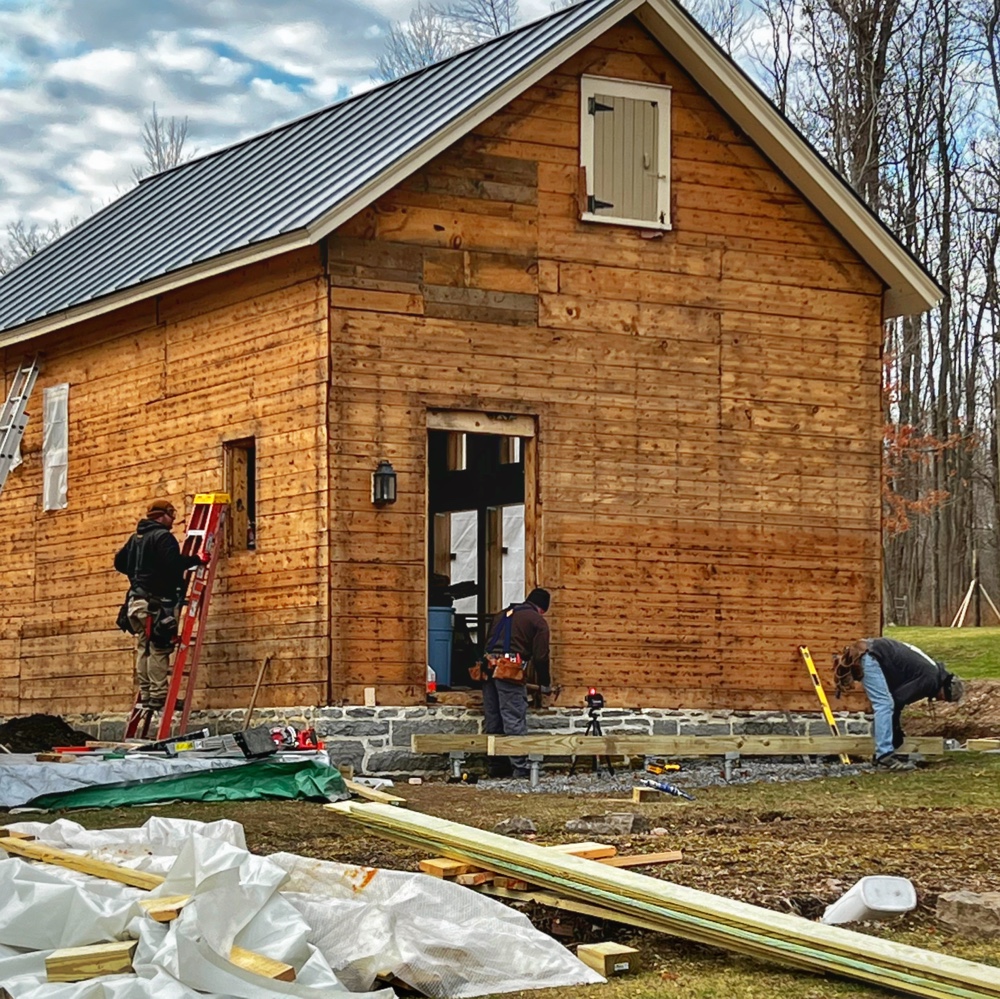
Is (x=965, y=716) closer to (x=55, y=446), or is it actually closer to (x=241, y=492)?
(x=241, y=492)

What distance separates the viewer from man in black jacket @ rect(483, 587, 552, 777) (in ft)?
55.2

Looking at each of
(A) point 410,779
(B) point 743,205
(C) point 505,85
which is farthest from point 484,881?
(B) point 743,205

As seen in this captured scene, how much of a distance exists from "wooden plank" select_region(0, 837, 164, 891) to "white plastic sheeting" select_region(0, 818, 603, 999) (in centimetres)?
24

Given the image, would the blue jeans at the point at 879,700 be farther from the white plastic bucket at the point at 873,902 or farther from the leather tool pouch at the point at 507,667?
the white plastic bucket at the point at 873,902

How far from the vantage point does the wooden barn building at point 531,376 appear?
56.5ft

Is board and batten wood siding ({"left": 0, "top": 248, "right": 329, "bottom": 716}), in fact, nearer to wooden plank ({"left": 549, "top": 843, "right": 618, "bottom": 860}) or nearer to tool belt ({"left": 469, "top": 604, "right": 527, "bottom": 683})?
tool belt ({"left": 469, "top": 604, "right": 527, "bottom": 683})

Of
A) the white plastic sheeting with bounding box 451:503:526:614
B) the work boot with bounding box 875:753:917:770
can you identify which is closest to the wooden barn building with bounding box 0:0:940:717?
the work boot with bounding box 875:753:917:770

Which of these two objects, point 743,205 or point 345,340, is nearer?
point 345,340

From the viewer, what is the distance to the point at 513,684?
16.8 m

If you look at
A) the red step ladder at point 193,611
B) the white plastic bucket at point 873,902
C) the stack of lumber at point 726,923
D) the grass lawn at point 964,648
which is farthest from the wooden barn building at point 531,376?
the white plastic bucket at point 873,902

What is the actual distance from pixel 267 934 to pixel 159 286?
13.2 meters

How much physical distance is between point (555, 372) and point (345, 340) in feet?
7.77

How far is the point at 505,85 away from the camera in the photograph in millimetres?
17578

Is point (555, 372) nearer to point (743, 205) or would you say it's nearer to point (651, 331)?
point (651, 331)
